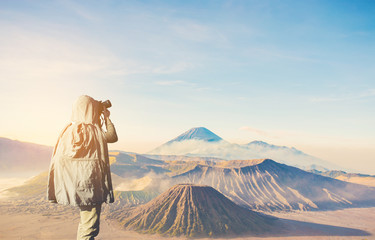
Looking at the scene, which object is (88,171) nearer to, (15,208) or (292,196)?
(15,208)

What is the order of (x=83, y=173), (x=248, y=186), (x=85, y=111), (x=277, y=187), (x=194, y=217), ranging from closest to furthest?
(x=83, y=173) → (x=85, y=111) → (x=194, y=217) → (x=248, y=186) → (x=277, y=187)

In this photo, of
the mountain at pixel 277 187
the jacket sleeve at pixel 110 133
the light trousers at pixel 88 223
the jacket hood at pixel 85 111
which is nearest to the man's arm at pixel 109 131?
the jacket sleeve at pixel 110 133

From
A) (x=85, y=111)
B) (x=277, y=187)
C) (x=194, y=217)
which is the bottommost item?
(x=194, y=217)

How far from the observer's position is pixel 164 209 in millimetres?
83375

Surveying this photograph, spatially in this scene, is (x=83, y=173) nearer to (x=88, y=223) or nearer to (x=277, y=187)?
(x=88, y=223)

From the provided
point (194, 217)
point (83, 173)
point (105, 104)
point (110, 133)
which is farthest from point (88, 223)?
point (194, 217)

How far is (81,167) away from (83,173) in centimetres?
10

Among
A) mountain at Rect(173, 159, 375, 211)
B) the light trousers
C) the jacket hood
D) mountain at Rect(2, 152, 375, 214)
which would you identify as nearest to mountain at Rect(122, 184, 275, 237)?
mountain at Rect(2, 152, 375, 214)

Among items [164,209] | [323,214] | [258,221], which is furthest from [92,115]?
[323,214]

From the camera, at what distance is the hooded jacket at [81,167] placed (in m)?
4.66

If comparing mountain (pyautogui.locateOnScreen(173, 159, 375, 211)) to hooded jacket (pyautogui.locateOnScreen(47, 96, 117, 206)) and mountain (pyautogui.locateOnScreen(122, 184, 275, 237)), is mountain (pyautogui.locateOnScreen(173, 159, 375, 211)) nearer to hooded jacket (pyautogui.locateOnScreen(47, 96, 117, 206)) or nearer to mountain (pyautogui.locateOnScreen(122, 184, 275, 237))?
mountain (pyautogui.locateOnScreen(122, 184, 275, 237))

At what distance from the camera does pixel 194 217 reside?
79938 millimetres

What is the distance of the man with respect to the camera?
15.3 ft

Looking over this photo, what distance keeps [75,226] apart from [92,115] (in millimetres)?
84913
